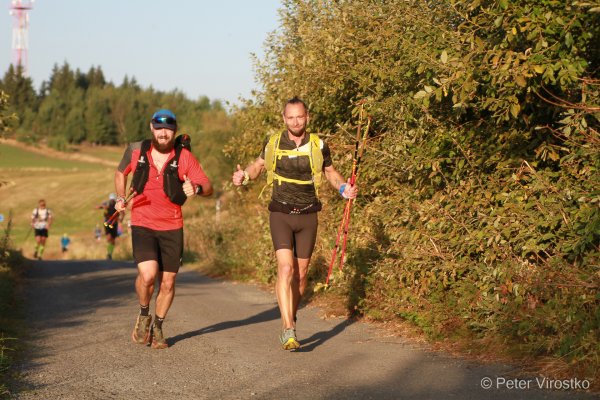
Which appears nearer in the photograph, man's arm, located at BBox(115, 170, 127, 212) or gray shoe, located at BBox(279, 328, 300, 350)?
gray shoe, located at BBox(279, 328, 300, 350)

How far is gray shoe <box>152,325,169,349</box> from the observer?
8633mm

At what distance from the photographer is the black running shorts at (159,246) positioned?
8703 millimetres

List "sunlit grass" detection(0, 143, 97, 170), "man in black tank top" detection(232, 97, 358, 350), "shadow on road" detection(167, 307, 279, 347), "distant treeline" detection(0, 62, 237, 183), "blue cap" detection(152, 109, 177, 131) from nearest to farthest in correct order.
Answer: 1. "man in black tank top" detection(232, 97, 358, 350)
2. "blue cap" detection(152, 109, 177, 131)
3. "shadow on road" detection(167, 307, 279, 347)
4. "sunlit grass" detection(0, 143, 97, 170)
5. "distant treeline" detection(0, 62, 237, 183)

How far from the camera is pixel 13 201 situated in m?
76.6

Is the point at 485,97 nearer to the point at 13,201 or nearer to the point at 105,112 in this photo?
the point at 13,201

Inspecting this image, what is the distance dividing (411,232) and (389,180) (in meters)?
1.14

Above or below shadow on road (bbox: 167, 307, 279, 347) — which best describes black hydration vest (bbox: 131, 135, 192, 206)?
above

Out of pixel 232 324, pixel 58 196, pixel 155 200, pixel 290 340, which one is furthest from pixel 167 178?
pixel 58 196

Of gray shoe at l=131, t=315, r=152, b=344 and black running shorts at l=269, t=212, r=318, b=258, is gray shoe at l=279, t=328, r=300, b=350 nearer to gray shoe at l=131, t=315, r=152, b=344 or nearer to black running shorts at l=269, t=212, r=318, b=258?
black running shorts at l=269, t=212, r=318, b=258

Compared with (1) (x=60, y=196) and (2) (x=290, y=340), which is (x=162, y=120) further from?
(1) (x=60, y=196)

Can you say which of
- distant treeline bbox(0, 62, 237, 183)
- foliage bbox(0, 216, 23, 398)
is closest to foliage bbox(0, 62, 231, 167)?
distant treeline bbox(0, 62, 237, 183)

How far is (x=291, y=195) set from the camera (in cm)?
855

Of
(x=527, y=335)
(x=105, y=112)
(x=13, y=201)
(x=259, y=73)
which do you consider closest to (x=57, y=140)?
(x=105, y=112)

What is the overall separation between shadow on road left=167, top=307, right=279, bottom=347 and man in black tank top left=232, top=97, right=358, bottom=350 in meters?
1.32
